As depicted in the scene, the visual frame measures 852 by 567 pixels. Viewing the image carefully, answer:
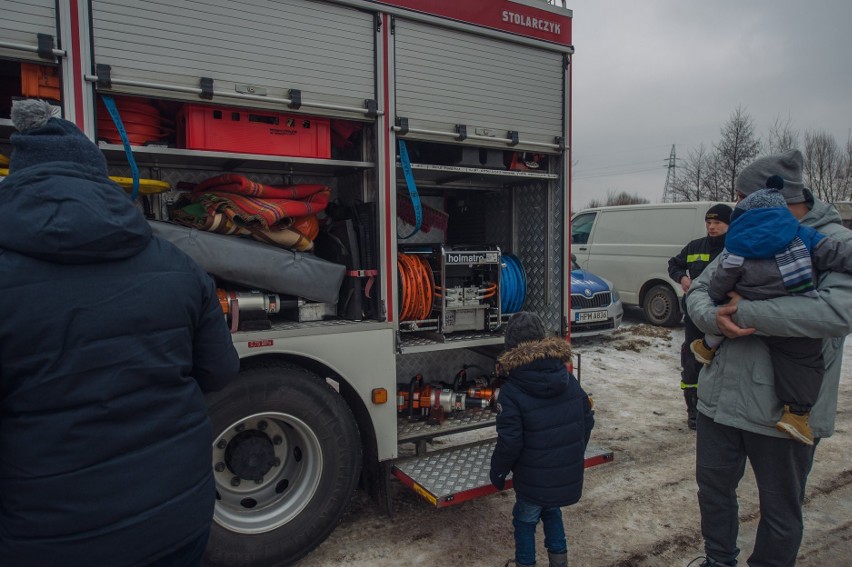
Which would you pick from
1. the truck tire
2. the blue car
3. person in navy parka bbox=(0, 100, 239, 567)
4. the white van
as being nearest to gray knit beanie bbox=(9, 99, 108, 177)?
person in navy parka bbox=(0, 100, 239, 567)

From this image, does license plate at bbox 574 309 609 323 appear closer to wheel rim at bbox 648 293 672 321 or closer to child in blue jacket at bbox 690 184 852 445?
wheel rim at bbox 648 293 672 321

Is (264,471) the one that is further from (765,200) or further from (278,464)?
(765,200)

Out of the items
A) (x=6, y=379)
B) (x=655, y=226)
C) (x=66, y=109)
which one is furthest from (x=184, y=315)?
(x=655, y=226)

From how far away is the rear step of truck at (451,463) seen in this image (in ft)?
11.1

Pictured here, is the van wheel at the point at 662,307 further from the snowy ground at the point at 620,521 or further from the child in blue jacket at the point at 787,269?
the child in blue jacket at the point at 787,269

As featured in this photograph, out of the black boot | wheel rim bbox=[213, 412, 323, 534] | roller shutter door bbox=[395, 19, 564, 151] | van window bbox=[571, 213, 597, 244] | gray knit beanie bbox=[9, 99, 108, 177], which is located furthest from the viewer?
van window bbox=[571, 213, 597, 244]

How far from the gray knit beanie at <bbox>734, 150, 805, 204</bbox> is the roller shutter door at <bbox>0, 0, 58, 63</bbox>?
323 cm

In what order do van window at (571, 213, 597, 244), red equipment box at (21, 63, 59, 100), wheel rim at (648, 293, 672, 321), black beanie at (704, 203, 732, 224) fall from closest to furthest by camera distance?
red equipment box at (21, 63, 59, 100)
black beanie at (704, 203, 732, 224)
wheel rim at (648, 293, 672, 321)
van window at (571, 213, 597, 244)

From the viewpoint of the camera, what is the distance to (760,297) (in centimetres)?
259

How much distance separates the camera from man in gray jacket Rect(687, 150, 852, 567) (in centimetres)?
249

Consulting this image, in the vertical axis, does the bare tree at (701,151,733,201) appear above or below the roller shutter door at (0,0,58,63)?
above

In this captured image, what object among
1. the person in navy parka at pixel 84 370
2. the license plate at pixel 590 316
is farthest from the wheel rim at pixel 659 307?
the person in navy parka at pixel 84 370

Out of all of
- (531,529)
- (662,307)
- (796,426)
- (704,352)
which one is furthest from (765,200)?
(662,307)

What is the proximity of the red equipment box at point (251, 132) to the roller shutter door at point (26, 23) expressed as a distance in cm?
68
